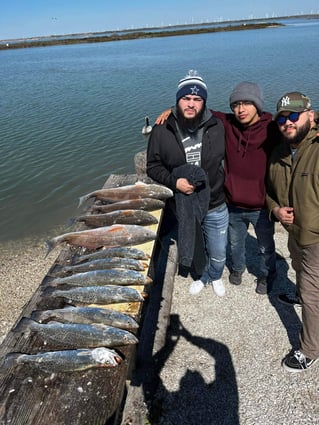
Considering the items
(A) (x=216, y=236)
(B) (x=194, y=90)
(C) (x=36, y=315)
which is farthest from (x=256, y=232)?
(C) (x=36, y=315)

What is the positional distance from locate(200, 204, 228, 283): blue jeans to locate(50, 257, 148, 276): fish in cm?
129

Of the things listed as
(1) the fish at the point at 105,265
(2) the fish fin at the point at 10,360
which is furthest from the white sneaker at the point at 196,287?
(2) the fish fin at the point at 10,360

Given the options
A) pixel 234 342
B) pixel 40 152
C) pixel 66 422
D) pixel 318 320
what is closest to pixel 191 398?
pixel 234 342

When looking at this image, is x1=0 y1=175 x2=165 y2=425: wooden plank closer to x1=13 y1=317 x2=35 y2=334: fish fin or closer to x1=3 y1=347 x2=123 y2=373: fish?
x1=3 y1=347 x2=123 y2=373: fish

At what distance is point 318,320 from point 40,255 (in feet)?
21.7

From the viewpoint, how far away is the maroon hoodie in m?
3.90

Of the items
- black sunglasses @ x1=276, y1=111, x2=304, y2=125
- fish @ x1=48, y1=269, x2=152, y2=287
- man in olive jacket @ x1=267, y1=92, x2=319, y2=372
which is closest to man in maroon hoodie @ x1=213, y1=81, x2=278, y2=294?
man in olive jacket @ x1=267, y1=92, x2=319, y2=372

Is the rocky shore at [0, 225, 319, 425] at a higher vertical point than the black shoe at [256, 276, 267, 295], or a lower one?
lower

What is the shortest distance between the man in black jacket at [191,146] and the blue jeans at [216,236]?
2 cm

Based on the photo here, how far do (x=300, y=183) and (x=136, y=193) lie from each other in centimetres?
254

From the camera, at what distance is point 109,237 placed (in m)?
4.30

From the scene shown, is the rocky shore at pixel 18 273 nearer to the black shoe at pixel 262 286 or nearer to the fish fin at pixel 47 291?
the fish fin at pixel 47 291

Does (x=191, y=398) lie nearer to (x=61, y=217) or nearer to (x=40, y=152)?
(x=61, y=217)

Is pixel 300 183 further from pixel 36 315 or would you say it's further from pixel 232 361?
pixel 36 315
